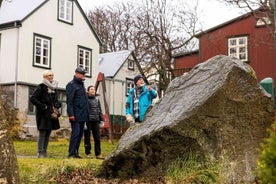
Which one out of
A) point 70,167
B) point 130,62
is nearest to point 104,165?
point 70,167

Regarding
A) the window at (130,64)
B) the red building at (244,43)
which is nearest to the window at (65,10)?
the red building at (244,43)

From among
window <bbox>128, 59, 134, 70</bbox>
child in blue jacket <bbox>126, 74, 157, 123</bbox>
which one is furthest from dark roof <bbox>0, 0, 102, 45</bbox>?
child in blue jacket <bbox>126, 74, 157, 123</bbox>

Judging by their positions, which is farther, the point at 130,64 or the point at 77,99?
the point at 130,64

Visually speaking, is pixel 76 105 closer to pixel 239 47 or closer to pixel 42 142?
pixel 42 142

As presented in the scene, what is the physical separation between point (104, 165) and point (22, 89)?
62.9 feet

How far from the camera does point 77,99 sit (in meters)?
9.49

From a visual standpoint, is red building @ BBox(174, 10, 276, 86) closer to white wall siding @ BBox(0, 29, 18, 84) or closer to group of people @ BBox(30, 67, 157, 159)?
white wall siding @ BBox(0, 29, 18, 84)

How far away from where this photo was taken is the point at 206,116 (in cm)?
616

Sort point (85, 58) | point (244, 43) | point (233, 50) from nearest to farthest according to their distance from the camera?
point (85, 58), point (244, 43), point (233, 50)

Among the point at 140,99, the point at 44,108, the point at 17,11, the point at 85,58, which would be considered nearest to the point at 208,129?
the point at 140,99

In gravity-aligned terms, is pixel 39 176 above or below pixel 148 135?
below

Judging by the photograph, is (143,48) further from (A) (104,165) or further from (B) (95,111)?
(A) (104,165)

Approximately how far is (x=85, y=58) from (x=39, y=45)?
4.01 m

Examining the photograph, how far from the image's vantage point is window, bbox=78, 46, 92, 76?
29.1 metres
